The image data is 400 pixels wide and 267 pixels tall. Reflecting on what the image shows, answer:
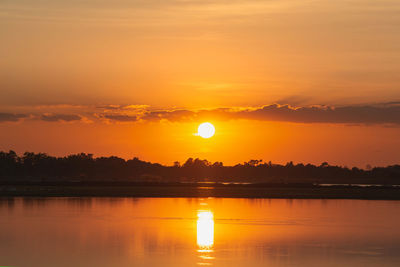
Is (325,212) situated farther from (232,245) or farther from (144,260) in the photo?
(144,260)

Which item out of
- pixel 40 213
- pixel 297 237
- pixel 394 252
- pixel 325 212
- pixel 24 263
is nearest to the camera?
pixel 24 263

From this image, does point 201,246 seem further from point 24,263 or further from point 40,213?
point 40,213

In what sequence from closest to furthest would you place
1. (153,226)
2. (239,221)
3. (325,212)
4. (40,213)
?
(153,226) → (239,221) → (40,213) → (325,212)

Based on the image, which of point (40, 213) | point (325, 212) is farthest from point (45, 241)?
point (325, 212)

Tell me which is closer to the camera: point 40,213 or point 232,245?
point 232,245

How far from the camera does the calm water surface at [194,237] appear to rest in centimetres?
3120

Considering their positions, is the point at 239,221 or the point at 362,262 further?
the point at 239,221

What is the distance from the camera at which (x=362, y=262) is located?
30.8 metres

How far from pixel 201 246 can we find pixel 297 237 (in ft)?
25.1

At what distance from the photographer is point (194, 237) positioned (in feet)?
129

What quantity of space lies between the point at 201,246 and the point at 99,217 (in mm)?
17367

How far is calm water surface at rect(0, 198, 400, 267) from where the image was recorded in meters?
31.2

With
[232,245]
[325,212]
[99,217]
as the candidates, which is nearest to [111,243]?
[232,245]

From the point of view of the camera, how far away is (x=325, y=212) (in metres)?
60.5
